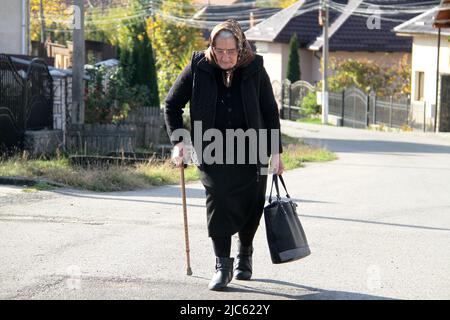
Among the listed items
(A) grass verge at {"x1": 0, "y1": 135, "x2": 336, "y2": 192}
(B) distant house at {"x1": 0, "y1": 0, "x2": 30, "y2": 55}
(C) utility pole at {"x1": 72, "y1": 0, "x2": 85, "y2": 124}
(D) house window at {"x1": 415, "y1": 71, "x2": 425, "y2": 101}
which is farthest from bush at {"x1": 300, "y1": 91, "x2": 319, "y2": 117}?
(A) grass verge at {"x1": 0, "y1": 135, "x2": 336, "y2": 192}

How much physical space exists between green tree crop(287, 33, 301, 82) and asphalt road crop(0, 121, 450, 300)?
110 ft

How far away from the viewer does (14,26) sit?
70.3 ft

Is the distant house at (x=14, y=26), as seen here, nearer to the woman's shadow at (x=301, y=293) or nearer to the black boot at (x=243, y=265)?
the black boot at (x=243, y=265)

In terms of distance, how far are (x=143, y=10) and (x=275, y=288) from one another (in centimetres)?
4218

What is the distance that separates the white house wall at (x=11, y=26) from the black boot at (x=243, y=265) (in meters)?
15.1

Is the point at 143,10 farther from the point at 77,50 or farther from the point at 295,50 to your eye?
the point at 77,50

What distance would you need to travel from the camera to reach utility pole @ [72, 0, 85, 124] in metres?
16.9

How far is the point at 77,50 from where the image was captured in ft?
57.0

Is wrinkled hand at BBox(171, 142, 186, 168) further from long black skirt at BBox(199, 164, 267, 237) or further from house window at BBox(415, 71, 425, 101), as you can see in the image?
house window at BBox(415, 71, 425, 101)

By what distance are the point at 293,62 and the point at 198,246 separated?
40.5 m

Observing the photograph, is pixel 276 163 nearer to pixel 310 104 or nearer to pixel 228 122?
pixel 228 122

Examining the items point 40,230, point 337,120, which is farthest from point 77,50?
point 337,120

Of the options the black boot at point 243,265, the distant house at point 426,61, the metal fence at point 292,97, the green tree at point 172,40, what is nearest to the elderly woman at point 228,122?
the black boot at point 243,265

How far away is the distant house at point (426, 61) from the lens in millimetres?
34875
